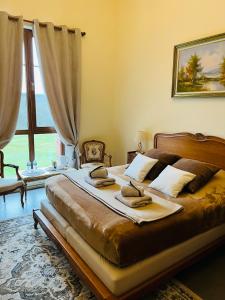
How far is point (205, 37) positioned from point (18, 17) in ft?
8.85

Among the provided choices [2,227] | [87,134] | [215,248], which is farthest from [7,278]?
[87,134]

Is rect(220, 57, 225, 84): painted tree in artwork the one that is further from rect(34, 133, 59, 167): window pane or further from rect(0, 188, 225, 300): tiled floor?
rect(34, 133, 59, 167): window pane

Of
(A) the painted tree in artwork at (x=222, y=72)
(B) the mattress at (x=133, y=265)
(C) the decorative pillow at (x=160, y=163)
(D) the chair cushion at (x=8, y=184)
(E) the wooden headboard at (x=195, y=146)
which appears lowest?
(B) the mattress at (x=133, y=265)

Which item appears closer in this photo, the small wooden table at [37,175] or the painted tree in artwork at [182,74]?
the painted tree in artwork at [182,74]

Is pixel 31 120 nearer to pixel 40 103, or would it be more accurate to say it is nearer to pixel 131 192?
pixel 40 103

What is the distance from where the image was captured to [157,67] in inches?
153

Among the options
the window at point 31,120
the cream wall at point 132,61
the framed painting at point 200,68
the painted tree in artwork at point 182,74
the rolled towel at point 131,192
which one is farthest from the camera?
the window at point 31,120

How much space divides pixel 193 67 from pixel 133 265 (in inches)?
106

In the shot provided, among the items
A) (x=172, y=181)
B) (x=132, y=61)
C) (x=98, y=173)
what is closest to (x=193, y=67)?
(x=132, y=61)

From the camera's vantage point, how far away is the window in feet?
13.0

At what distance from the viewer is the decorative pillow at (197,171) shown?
2.60 meters

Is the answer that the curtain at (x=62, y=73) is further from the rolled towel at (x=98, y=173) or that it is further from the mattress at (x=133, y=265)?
the mattress at (x=133, y=265)

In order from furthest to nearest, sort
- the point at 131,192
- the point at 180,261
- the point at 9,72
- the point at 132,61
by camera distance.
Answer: the point at 132,61 < the point at 9,72 < the point at 131,192 < the point at 180,261

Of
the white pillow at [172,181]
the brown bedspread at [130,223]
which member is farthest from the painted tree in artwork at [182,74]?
the brown bedspread at [130,223]
